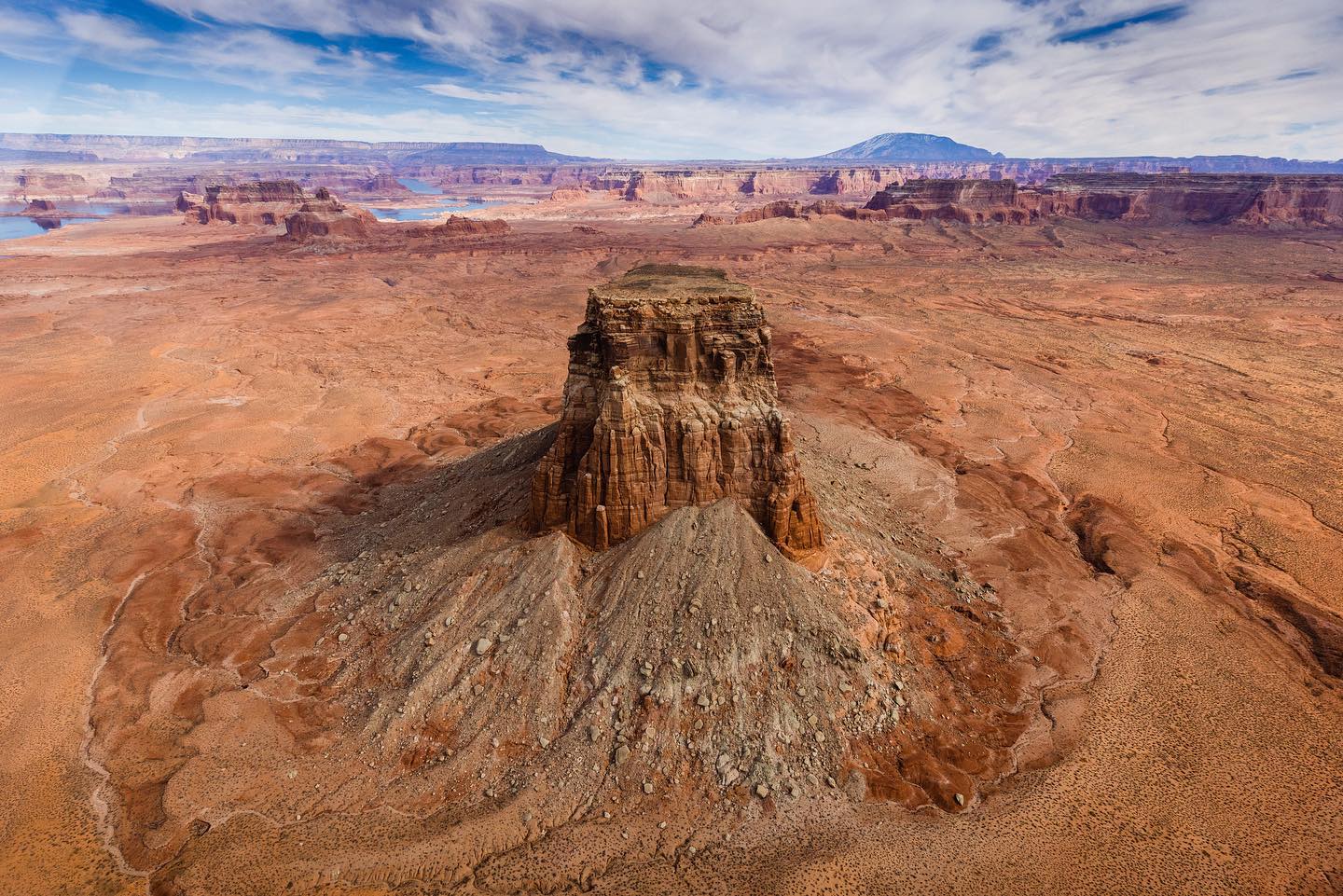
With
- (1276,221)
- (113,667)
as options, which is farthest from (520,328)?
(1276,221)

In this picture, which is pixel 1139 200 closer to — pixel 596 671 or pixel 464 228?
pixel 464 228

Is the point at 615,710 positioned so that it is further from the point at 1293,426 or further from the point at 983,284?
the point at 983,284

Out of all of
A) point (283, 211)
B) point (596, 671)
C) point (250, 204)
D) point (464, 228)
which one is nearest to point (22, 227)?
point (250, 204)

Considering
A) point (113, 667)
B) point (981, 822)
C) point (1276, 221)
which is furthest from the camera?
point (1276, 221)

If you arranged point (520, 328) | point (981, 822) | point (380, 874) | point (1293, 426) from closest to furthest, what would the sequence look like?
point (380, 874) → point (981, 822) → point (1293, 426) → point (520, 328)

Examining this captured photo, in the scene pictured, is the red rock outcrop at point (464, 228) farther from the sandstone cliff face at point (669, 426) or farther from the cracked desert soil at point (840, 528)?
the sandstone cliff face at point (669, 426)

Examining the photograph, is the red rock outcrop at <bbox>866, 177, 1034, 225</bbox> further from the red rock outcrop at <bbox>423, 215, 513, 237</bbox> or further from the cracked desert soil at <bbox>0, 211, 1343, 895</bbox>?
the red rock outcrop at <bbox>423, 215, 513, 237</bbox>

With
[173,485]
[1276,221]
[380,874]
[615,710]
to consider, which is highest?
[1276,221]
